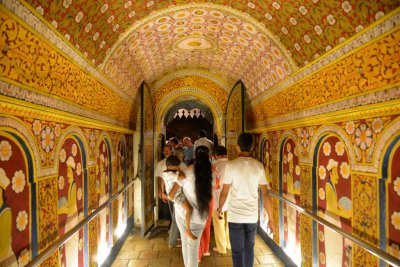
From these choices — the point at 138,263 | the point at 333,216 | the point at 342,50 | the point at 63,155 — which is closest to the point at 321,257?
the point at 333,216

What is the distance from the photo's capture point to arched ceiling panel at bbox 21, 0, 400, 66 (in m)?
2.39

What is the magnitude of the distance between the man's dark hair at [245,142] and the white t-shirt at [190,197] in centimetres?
68

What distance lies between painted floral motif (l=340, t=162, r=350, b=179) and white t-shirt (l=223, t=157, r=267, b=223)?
89 cm

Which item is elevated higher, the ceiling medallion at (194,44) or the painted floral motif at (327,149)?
the ceiling medallion at (194,44)

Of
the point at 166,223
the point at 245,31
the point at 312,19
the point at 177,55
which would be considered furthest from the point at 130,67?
the point at 166,223

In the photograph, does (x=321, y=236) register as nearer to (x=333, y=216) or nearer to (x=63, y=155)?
(x=333, y=216)

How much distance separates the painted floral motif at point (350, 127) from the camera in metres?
3.03

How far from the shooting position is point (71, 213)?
11.2 ft

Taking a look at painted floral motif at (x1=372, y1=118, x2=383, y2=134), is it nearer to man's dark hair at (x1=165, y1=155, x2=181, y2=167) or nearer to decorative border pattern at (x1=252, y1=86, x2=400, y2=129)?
decorative border pattern at (x1=252, y1=86, x2=400, y2=129)

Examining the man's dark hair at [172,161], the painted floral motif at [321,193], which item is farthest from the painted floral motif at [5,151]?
the painted floral motif at [321,193]

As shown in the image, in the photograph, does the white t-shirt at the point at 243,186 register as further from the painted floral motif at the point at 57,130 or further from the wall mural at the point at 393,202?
the painted floral motif at the point at 57,130

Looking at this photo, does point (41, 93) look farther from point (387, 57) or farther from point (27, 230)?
point (387, 57)

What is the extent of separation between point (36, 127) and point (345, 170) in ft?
10.0

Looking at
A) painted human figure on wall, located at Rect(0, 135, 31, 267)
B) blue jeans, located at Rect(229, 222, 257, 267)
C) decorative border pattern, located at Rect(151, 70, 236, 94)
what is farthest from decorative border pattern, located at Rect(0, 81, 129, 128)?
decorative border pattern, located at Rect(151, 70, 236, 94)
